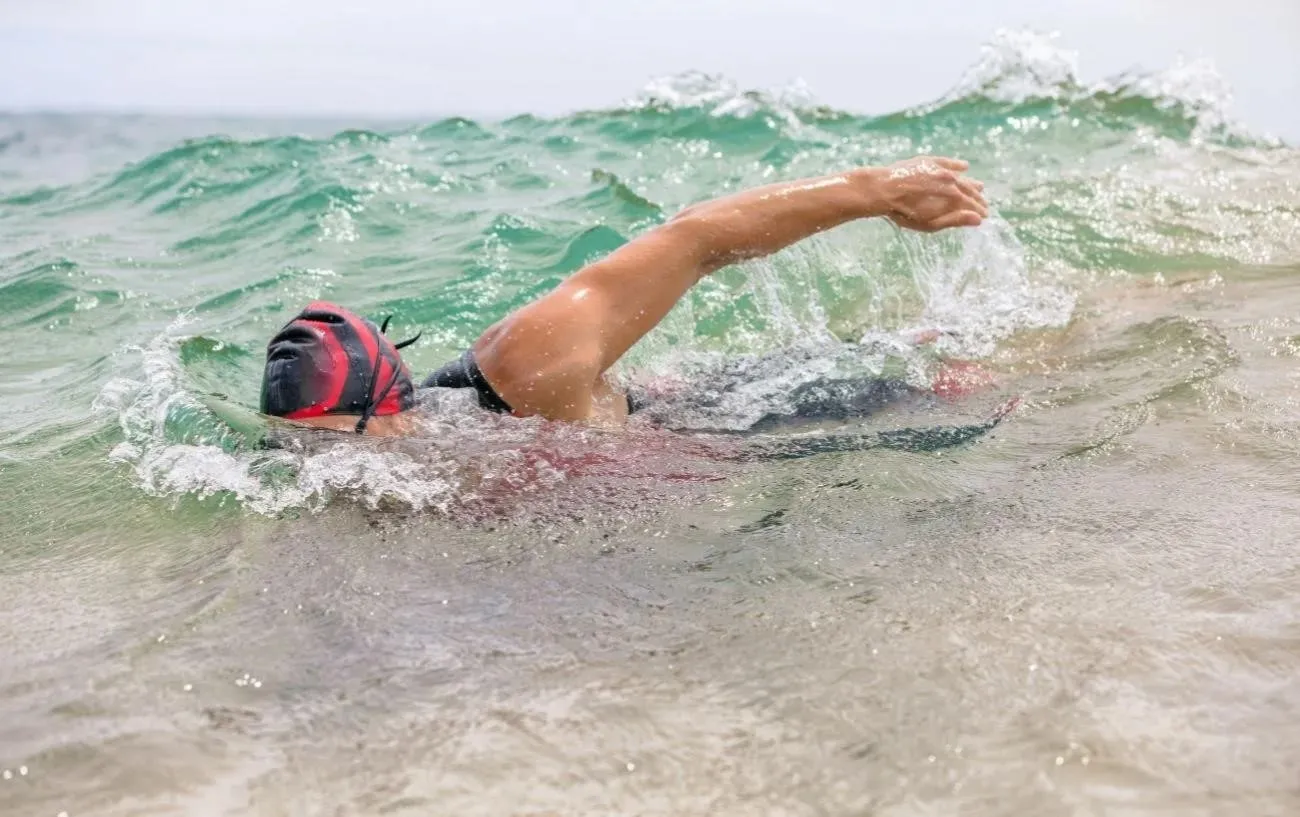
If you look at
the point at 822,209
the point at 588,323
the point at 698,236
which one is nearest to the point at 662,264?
the point at 698,236

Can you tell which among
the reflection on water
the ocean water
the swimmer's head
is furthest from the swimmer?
the reflection on water

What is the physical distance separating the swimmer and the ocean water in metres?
0.16

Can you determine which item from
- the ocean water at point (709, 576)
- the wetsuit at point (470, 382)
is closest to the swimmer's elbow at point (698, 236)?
the ocean water at point (709, 576)

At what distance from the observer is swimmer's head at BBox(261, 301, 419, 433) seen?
316 cm

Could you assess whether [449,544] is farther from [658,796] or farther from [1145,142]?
[1145,142]

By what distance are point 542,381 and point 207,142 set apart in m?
10.1

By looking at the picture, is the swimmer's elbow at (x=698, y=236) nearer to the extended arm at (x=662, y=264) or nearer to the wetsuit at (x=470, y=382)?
the extended arm at (x=662, y=264)

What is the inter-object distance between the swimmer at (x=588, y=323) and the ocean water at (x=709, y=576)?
0.16 metres

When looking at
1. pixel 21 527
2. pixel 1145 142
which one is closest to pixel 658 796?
pixel 21 527

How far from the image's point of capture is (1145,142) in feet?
32.9

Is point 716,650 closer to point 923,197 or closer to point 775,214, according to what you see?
point 775,214

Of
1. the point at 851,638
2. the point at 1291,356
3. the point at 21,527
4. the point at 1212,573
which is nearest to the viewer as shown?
the point at 851,638

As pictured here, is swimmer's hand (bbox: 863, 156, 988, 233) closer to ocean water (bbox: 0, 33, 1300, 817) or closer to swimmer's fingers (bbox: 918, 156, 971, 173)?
swimmer's fingers (bbox: 918, 156, 971, 173)

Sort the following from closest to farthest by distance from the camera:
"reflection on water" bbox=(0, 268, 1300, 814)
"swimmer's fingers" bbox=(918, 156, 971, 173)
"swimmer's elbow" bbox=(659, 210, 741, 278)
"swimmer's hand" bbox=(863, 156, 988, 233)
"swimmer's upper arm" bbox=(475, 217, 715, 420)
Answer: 1. "reflection on water" bbox=(0, 268, 1300, 814)
2. "swimmer's upper arm" bbox=(475, 217, 715, 420)
3. "swimmer's elbow" bbox=(659, 210, 741, 278)
4. "swimmer's hand" bbox=(863, 156, 988, 233)
5. "swimmer's fingers" bbox=(918, 156, 971, 173)
